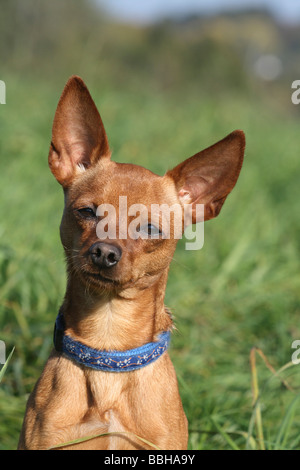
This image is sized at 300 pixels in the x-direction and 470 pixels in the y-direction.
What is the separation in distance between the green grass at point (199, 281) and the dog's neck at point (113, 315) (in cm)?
45

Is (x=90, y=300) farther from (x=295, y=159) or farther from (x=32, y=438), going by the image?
(x=295, y=159)

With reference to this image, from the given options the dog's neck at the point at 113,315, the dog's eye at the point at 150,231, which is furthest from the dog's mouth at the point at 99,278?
the dog's eye at the point at 150,231

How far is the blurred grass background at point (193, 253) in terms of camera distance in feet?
11.4

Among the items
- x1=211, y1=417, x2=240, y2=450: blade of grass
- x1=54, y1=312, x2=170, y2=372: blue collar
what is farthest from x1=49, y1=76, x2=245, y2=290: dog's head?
x1=211, y1=417, x2=240, y2=450: blade of grass

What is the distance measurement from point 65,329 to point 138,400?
418mm

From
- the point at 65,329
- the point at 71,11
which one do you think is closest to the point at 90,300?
the point at 65,329

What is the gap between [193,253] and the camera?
5.44 meters

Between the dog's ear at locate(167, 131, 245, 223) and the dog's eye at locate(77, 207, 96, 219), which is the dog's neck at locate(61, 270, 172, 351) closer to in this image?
the dog's eye at locate(77, 207, 96, 219)

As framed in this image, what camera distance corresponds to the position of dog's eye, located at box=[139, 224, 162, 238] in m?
2.28

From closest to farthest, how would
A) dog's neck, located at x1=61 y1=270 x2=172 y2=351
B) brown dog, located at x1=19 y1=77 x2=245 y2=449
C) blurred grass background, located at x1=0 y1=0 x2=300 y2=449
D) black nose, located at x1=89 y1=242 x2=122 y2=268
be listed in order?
black nose, located at x1=89 y1=242 x2=122 y2=268
brown dog, located at x1=19 y1=77 x2=245 y2=449
dog's neck, located at x1=61 y1=270 x2=172 y2=351
blurred grass background, located at x1=0 y1=0 x2=300 y2=449

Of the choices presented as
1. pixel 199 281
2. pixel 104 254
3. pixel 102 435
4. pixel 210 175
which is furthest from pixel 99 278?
pixel 199 281

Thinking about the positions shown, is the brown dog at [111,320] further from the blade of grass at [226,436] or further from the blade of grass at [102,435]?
the blade of grass at [226,436]

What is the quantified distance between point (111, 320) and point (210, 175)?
77 cm

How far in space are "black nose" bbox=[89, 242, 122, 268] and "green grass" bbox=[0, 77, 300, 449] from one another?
830 millimetres
